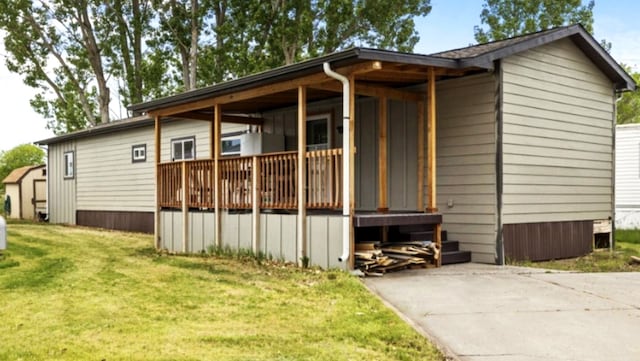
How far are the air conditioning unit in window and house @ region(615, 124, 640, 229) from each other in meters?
10.0

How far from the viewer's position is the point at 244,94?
923 centimetres

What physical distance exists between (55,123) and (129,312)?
26.2m

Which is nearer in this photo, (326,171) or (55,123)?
(326,171)

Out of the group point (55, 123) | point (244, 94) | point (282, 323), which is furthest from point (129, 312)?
point (55, 123)

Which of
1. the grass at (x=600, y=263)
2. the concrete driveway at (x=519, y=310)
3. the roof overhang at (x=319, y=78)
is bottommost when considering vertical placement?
the grass at (x=600, y=263)

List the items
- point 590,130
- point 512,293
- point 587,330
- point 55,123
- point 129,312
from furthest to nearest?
point 55,123, point 590,130, point 512,293, point 129,312, point 587,330

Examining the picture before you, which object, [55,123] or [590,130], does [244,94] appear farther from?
[55,123]

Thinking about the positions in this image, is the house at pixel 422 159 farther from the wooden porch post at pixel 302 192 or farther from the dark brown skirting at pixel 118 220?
the dark brown skirting at pixel 118 220

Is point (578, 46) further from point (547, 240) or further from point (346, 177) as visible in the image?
point (346, 177)

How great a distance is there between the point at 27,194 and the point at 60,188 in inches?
109

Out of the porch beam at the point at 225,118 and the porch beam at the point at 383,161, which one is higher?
the porch beam at the point at 225,118

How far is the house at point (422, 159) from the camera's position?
26.0 ft

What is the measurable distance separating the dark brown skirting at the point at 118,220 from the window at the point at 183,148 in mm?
1769

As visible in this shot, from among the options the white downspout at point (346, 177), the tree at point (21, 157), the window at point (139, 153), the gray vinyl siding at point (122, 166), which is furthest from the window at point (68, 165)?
the tree at point (21, 157)
